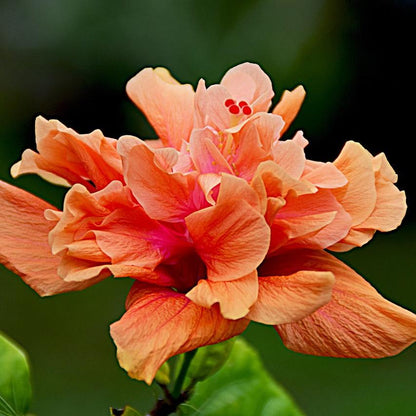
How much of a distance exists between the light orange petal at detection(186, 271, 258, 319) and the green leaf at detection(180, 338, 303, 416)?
0.31 meters

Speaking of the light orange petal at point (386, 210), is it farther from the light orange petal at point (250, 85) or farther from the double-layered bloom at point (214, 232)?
the light orange petal at point (250, 85)

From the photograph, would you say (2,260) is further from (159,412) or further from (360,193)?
(360,193)

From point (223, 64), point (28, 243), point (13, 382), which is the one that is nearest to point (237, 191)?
point (28, 243)

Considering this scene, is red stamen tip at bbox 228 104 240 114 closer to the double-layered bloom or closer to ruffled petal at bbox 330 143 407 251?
the double-layered bloom

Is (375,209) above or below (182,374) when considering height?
above

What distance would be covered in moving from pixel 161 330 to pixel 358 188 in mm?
294

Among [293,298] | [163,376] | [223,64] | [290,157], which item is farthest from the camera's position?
[223,64]

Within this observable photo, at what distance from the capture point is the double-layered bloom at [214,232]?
0.69 metres

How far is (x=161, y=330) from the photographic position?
688 millimetres

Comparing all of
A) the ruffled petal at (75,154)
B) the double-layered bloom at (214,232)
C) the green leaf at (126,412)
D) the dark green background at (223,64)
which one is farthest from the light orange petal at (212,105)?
the dark green background at (223,64)

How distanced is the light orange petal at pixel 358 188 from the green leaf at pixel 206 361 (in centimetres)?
23

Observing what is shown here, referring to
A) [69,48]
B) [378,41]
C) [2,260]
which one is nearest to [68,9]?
[69,48]

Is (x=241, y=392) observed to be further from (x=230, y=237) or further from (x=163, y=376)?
(x=230, y=237)

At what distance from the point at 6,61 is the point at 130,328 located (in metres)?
3.42
